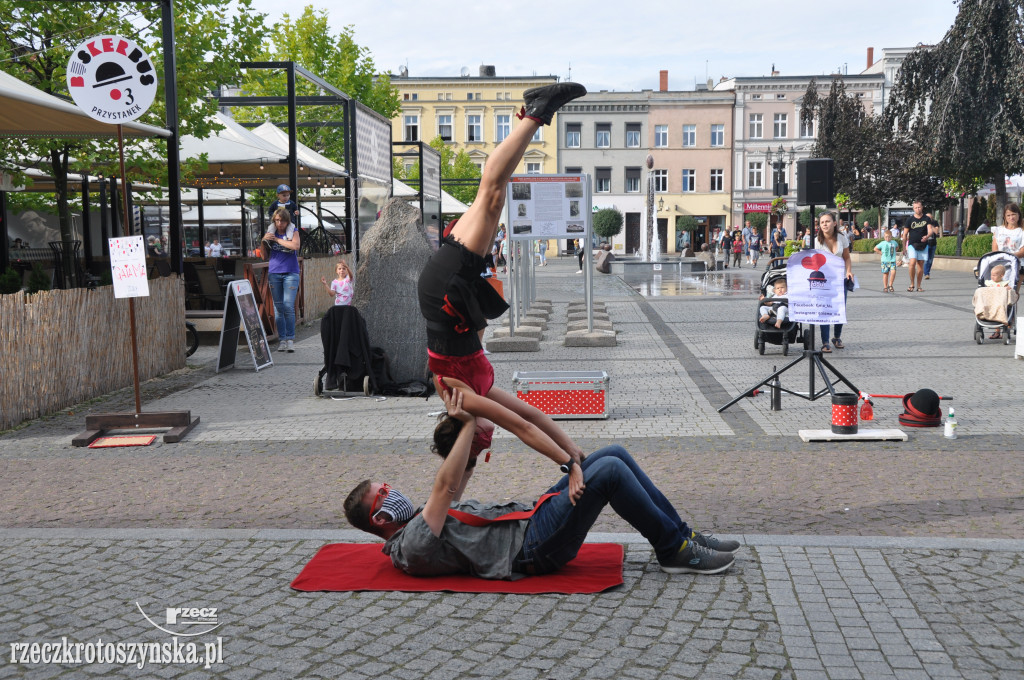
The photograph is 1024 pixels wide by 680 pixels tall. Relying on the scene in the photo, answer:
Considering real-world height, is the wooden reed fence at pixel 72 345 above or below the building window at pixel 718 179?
below

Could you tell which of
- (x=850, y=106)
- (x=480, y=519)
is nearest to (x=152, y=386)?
(x=480, y=519)

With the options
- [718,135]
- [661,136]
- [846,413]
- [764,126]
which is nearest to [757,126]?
[764,126]

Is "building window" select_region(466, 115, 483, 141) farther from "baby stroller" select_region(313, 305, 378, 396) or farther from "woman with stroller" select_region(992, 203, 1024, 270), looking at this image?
"baby stroller" select_region(313, 305, 378, 396)

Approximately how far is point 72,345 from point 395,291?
3.02 metres

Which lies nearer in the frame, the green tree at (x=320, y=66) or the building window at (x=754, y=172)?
the green tree at (x=320, y=66)

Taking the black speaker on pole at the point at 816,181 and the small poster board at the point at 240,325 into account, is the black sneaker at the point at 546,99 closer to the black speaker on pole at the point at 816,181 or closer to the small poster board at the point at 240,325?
the black speaker on pole at the point at 816,181

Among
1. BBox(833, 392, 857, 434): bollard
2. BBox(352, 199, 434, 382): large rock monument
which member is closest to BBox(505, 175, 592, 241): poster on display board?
BBox(352, 199, 434, 382): large rock monument

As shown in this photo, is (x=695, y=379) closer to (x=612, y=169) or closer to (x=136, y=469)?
(x=136, y=469)

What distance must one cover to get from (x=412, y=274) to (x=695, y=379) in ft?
10.3

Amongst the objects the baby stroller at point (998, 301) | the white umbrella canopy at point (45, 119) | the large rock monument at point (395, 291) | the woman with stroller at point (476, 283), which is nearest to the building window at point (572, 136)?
the baby stroller at point (998, 301)

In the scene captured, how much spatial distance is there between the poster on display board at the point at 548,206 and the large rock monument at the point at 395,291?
Result: 14.4ft

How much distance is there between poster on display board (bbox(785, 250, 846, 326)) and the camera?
7.97m

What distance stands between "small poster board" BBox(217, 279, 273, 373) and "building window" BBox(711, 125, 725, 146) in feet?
201

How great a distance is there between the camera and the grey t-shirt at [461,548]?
14.2ft
